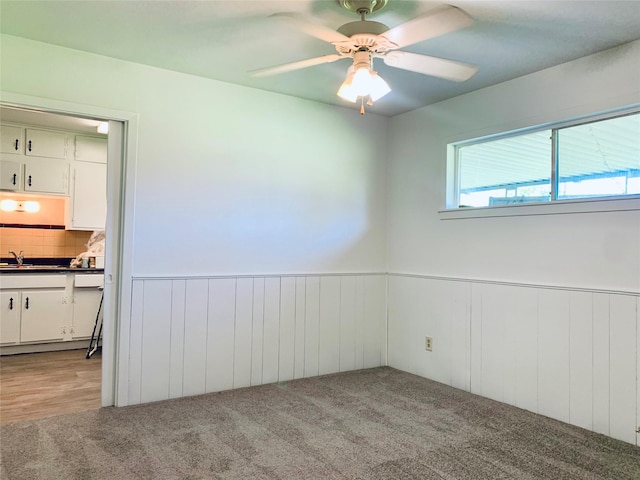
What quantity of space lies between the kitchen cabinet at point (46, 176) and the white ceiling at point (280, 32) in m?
2.42

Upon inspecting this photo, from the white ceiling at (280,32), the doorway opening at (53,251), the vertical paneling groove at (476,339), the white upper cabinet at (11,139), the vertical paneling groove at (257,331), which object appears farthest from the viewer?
the white upper cabinet at (11,139)

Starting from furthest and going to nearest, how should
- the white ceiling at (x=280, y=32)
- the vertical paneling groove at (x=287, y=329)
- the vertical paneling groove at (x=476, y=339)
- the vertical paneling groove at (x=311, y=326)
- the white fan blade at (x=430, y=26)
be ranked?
the vertical paneling groove at (x=311, y=326)
the vertical paneling groove at (x=287, y=329)
the vertical paneling groove at (x=476, y=339)
the white ceiling at (x=280, y=32)
the white fan blade at (x=430, y=26)

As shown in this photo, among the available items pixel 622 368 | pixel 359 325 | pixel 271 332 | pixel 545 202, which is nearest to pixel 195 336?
pixel 271 332

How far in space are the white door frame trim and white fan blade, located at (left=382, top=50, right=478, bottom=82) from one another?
187 cm

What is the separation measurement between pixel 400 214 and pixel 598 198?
174 centimetres

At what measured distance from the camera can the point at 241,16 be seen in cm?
238

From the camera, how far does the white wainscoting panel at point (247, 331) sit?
10.3ft

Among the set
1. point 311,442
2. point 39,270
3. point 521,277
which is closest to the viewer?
point 311,442

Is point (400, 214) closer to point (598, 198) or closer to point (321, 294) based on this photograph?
point (321, 294)

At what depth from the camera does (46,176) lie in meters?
4.82

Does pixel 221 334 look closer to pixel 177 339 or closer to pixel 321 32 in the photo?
pixel 177 339

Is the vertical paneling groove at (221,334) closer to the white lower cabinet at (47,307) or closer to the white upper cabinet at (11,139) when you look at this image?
the white lower cabinet at (47,307)

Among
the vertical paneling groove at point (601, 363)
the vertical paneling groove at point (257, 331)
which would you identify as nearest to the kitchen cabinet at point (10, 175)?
the vertical paneling groove at point (257, 331)

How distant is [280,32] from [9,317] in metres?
3.97
